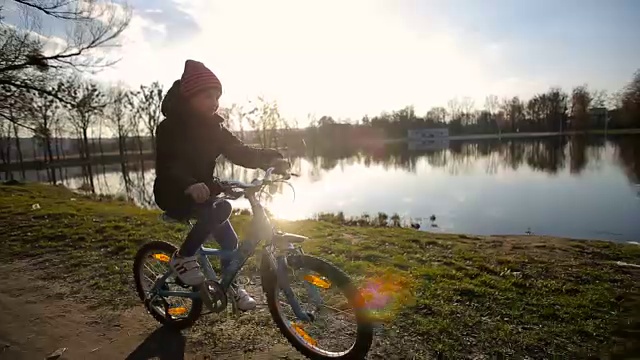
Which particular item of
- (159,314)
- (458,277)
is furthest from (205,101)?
(458,277)

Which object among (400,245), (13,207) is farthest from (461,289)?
(13,207)

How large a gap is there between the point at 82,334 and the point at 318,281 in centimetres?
235

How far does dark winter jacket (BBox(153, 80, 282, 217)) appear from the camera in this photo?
287cm

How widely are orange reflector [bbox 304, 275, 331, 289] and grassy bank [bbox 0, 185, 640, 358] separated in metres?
0.85

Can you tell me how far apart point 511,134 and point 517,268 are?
104m

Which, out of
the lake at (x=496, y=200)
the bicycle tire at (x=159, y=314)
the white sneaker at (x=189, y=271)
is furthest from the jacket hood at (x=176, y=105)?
the lake at (x=496, y=200)

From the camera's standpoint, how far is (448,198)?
58.2 feet

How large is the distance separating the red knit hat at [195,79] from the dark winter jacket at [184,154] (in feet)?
0.27

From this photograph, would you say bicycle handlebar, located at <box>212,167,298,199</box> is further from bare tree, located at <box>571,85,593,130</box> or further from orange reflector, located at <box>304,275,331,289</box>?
bare tree, located at <box>571,85,593,130</box>

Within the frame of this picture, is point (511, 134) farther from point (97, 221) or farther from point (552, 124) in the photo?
point (97, 221)

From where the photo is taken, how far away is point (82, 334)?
3.50 m

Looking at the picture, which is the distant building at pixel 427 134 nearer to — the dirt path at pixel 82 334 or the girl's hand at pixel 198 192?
the dirt path at pixel 82 334

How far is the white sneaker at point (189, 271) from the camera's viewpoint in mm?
2959

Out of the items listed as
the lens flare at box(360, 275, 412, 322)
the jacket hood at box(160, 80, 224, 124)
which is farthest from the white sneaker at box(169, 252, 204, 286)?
the lens flare at box(360, 275, 412, 322)
